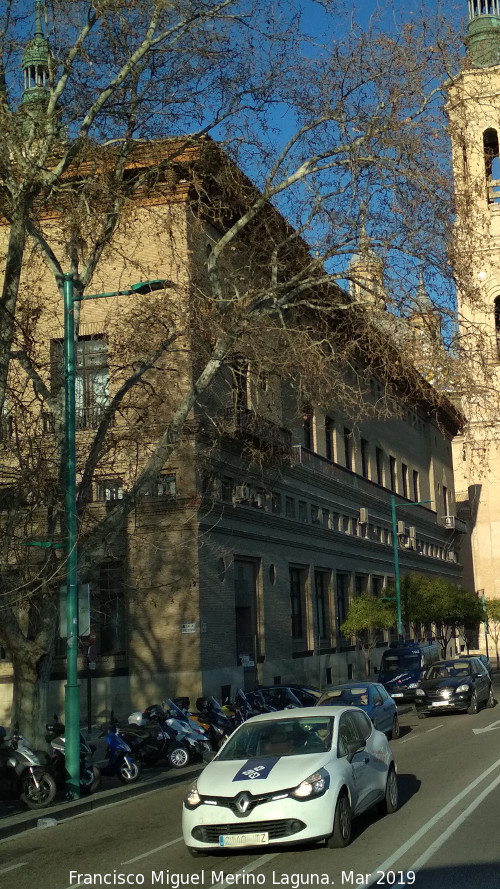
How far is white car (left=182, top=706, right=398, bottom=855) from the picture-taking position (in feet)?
31.6

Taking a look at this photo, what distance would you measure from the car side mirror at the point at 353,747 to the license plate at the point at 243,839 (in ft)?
4.94

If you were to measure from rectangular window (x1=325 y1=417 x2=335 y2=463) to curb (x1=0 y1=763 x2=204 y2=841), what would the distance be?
28.2 m

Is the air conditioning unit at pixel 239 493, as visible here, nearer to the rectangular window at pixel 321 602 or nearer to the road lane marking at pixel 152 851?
the rectangular window at pixel 321 602

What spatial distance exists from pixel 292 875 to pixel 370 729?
3299mm

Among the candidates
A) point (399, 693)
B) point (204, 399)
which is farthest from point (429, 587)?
point (204, 399)

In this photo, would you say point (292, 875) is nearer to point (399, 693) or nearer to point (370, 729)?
point (370, 729)

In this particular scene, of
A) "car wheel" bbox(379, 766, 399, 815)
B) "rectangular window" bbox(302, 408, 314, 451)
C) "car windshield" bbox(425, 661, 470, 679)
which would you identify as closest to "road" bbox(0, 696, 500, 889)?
"car wheel" bbox(379, 766, 399, 815)

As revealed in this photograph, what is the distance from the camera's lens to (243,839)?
9.61 meters

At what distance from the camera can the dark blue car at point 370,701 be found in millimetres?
21875

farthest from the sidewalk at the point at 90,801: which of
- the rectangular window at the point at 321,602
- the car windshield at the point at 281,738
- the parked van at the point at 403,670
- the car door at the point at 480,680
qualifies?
the rectangular window at the point at 321,602

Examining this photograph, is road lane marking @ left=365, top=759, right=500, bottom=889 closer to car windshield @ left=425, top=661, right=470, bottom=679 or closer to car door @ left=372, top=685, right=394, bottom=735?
car door @ left=372, top=685, right=394, bottom=735

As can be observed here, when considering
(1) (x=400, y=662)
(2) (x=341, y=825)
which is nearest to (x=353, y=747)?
(2) (x=341, y=825)

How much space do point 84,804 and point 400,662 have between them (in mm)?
23854

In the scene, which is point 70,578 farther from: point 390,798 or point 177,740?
point 390,798
